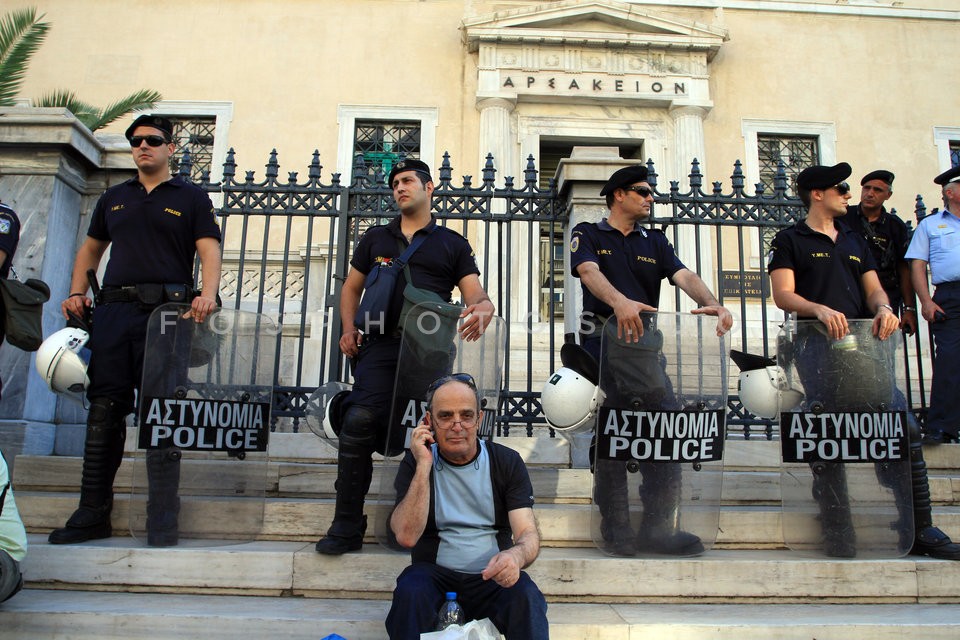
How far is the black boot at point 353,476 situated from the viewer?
3611 millimetres

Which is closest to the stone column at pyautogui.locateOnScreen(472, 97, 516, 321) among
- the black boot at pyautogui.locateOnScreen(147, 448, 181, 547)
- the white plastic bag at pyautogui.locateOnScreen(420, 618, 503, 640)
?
the black boot at pyautogui.locateOnScreen(147, 448, 181, 547)

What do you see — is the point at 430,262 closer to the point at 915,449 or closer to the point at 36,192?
the point at 915,449

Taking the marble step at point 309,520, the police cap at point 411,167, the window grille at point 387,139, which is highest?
the window grille at point 387,139

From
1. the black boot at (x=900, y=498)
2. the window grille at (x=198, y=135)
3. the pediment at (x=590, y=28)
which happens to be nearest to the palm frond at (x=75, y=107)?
the window grille at (x=198, y=135)

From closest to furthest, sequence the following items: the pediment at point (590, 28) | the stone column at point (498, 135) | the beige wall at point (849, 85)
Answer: the stone column at point (498, 135) → the pediment at point (590, 28) → the beige wall at point (849, 85)

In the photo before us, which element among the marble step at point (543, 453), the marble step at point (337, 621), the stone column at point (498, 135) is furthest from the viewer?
the stone column at point (498, 135)

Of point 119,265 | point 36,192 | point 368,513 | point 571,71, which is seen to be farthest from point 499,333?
point 571,71

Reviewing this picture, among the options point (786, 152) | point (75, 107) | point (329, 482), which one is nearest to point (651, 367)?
point (329, 482)

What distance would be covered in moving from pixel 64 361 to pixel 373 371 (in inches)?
64.6

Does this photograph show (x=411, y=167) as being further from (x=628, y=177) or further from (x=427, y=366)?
(x=628, y=177)

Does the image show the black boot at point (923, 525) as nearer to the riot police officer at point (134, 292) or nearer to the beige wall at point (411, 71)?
the riot police officer at point (134, 292)

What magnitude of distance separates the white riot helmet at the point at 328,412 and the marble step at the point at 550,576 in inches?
28.7

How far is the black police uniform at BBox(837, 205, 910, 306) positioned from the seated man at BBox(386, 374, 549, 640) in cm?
378

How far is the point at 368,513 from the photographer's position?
4.04 metres
